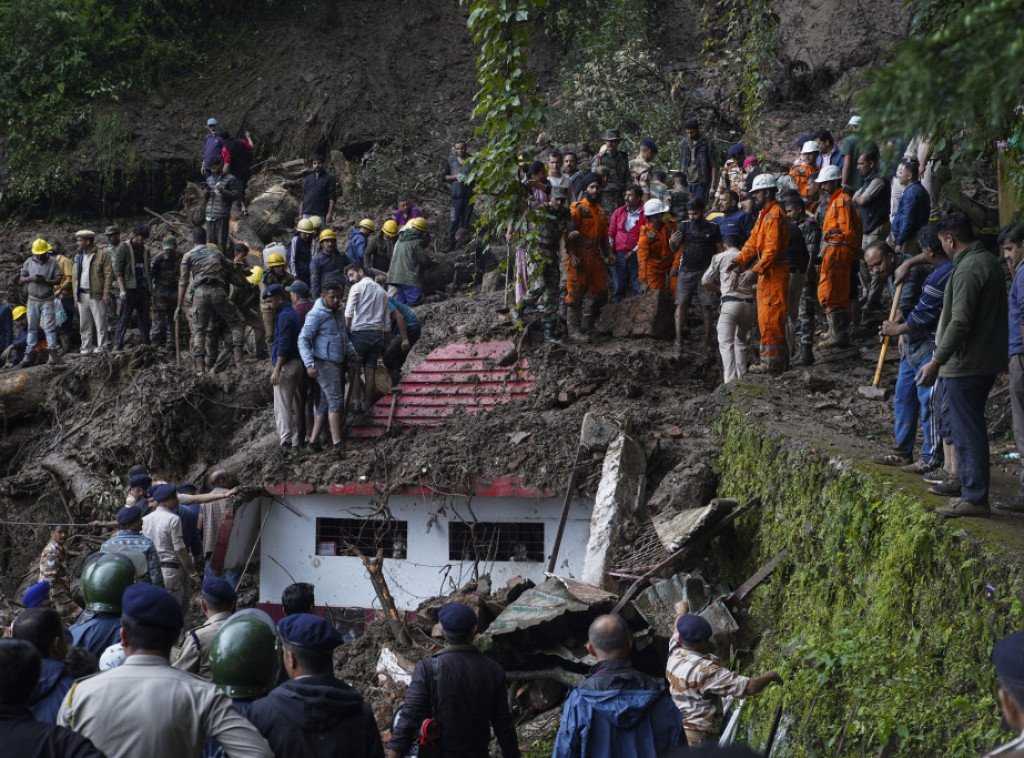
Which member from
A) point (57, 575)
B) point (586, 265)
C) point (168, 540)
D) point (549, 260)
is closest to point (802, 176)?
point (586, 265)

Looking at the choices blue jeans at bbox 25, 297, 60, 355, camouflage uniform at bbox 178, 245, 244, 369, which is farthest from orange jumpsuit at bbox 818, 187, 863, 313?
blue jeans at bbox 25, 297, 60, 355

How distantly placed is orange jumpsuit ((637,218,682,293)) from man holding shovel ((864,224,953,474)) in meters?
5.38

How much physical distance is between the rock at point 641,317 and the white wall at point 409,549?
10.1ft

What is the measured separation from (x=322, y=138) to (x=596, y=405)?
1511cm

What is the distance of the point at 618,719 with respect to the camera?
484 centimetres

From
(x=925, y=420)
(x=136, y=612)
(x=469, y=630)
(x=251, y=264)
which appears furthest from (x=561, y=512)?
(x=251, y=264)

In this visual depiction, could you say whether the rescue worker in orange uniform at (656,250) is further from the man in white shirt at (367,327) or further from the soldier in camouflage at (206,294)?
the soldier in camouflage at (206,294)

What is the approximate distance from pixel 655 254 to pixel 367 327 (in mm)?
4003

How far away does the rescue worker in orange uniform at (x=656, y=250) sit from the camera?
44.0 feet

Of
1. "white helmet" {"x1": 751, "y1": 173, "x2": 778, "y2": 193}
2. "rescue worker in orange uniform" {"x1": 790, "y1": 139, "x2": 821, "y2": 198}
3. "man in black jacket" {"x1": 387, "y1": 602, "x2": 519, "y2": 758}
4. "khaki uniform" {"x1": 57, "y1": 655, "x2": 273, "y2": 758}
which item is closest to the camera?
"khaki uniform" {"x1": 57, "y1": 655, "x2": 273, "y2": 758}

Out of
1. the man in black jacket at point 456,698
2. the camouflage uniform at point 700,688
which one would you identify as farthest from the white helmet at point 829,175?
the man in black jacket at point 456,698

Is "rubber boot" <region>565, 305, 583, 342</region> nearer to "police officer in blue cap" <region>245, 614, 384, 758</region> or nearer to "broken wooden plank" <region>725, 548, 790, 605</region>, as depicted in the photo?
"broken wooden plank" <region>725, 548, 790, 605</region>

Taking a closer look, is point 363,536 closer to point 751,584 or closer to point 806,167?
point 751,584

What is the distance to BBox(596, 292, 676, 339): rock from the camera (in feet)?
42.9
